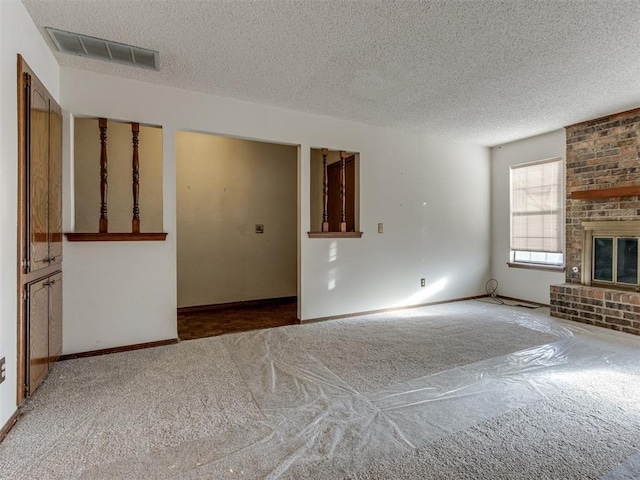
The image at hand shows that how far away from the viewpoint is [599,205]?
405cm

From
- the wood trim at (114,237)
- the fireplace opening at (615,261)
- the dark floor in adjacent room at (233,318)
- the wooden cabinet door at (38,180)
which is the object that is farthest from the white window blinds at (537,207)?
the wooden cabinet door at (38,180)

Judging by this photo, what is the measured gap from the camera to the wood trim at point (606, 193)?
145 inches

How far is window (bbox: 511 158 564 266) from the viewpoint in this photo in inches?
182

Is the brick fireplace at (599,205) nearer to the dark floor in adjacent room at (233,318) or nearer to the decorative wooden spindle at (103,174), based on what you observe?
the dark floor in adjacent room at (233,318)

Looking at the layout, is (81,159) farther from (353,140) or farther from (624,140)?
(624,140)

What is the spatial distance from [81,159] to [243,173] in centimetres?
200

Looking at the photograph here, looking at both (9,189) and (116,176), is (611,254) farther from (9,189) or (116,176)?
(116,176)

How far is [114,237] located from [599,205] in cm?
543

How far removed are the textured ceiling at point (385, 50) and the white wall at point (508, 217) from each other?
0.89 meters

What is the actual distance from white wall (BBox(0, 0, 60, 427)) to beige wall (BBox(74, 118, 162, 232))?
6.12 feet

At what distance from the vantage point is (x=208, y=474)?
146 centimetres

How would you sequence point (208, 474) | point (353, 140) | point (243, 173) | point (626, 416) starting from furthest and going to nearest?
point (243, 173) → point (353, 140) → point (626, 416) → point (208, 474)

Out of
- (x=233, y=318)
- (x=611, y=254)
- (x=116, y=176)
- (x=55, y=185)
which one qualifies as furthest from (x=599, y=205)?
(x=116, y=176)

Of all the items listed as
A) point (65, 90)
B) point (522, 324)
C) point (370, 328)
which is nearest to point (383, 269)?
point (370, 328)
